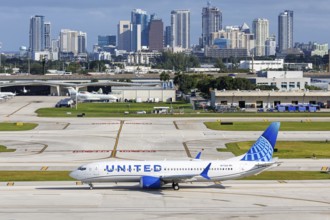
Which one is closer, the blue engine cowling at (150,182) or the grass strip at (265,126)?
the blue engine cowling at (150,182)

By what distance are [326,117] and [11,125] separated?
206 ft

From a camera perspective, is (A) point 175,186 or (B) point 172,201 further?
(A) point 175,186

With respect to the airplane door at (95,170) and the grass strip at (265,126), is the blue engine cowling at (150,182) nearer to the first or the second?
the airplane door at (95,170)

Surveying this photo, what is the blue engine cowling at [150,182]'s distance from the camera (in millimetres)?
71000

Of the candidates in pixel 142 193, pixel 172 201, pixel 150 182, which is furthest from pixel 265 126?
pixel 172 201

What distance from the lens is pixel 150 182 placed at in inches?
2798

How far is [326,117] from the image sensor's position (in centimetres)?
16700

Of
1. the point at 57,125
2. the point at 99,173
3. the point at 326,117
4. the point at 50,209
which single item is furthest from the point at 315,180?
the point at 326,117

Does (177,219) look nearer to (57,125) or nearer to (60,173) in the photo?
(60,173)

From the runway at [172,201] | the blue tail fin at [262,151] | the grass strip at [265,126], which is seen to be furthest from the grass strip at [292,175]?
the grass strip at [265,126]

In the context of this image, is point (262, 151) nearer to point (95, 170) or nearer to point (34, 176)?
point (95, 170)

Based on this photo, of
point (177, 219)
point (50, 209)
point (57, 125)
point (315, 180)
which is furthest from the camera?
point (57, 125)

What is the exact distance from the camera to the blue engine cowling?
233 feet

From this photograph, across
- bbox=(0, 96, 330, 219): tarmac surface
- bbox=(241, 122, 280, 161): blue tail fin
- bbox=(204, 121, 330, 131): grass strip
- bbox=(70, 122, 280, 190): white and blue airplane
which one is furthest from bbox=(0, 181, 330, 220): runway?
bbox=(204, 121, 330, 131): grass strip
